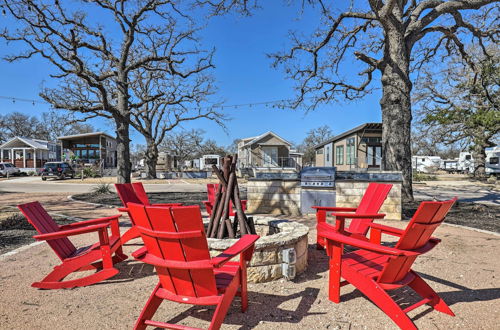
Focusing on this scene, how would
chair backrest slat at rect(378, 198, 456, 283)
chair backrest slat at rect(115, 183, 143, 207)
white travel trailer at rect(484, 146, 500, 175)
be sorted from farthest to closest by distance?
white travel trailer at rect(484, 146, 500, 175)
chair backrest slat at rect(115, 183, 143, 207)
chair backrest slat at rect(378, 198, 456, 283)

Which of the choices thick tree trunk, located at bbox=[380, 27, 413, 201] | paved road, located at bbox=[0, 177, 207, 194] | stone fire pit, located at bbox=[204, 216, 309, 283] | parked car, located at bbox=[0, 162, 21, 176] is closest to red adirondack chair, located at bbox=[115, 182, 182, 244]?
stone fire pit, located at bbox=[204, 216, 309, 283]

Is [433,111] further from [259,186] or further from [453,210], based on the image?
[259,186]

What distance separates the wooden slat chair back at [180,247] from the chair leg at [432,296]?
1867 mm

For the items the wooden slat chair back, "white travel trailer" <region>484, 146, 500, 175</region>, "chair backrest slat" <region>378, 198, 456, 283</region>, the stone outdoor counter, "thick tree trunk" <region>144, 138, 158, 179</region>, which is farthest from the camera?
"white travel trailer" <region>484, 146, 500, 175</region>

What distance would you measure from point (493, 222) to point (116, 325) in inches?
308

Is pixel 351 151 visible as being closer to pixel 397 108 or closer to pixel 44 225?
pixel 397 108

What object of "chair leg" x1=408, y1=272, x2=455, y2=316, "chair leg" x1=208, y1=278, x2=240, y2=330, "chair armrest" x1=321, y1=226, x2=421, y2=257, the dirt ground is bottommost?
the dirt ground

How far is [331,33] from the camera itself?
10.6 metres

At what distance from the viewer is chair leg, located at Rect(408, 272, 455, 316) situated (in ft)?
8.71

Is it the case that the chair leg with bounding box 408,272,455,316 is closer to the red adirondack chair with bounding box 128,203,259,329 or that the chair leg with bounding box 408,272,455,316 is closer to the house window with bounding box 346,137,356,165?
the red adirondack chair with bounding box 128,203,259,329

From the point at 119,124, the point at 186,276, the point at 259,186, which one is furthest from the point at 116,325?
the point at 119,124

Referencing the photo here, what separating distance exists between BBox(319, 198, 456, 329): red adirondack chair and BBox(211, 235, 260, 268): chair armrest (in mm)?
708

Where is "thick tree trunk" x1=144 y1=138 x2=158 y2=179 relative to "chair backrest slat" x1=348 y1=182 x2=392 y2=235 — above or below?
above

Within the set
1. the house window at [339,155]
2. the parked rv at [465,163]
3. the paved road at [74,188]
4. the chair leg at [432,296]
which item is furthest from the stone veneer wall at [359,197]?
the parked rv at [465,163]
